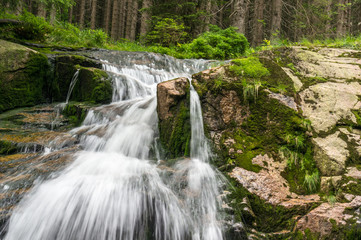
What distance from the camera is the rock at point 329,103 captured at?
3.62 m

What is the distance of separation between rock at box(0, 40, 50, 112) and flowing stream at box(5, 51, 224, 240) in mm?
2357

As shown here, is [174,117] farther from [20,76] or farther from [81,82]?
[20,76]

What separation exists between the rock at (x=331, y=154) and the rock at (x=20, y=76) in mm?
6774

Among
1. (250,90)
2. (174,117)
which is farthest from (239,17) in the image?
(174,117)

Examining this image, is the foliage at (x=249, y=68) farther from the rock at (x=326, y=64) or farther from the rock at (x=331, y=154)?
the rock at (x=331, y=154)

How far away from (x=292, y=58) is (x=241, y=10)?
27.6ft

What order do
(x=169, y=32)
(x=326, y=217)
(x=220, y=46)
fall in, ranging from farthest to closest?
(x=169, y=32)
(x=220, y=46)
(x=326, y=217)

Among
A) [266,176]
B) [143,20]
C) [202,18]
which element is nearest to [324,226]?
[266,176]

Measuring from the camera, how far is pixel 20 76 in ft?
18.5

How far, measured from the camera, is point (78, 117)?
5.57 metres

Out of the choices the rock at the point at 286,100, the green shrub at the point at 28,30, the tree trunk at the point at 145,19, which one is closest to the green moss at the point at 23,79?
the green shrub at the point at 28,30

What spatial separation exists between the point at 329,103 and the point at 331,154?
99 centimetres

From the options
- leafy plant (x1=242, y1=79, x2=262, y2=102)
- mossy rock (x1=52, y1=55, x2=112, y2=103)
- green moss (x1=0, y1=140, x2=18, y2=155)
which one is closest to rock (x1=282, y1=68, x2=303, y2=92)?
leafy plant (x1=242, y1=79, x2=262, y2=102)

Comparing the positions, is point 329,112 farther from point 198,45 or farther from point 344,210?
point 198,45
